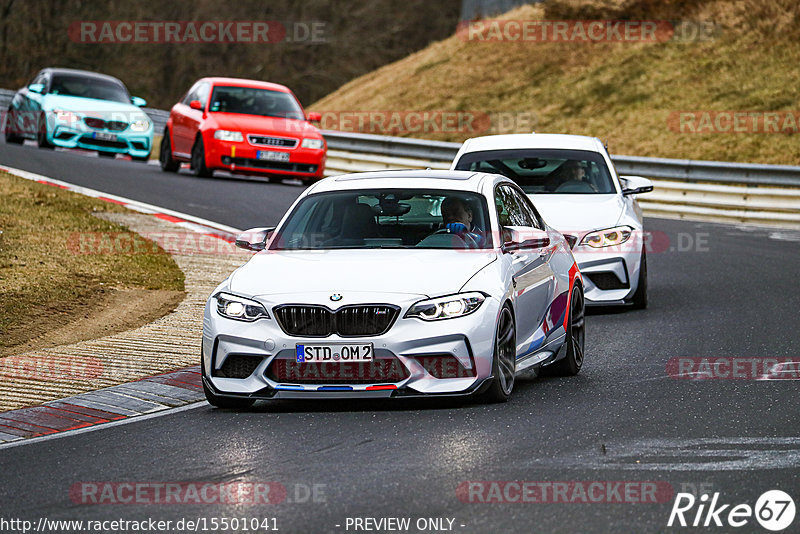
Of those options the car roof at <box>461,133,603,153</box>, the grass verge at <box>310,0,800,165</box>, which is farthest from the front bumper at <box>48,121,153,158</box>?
the car roof at <box>461,133,603,153</box>

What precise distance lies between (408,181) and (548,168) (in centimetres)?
503

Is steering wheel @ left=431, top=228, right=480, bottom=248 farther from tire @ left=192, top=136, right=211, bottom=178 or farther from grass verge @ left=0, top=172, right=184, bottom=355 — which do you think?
tire @ left=192, top=136, right=211, bottom=178

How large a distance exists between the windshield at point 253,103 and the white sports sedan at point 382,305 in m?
15.3

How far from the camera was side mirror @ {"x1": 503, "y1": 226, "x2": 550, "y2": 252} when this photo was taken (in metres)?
9.33

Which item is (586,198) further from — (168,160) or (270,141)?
(168,160)

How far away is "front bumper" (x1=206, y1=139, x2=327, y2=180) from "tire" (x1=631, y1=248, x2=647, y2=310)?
1111 cm

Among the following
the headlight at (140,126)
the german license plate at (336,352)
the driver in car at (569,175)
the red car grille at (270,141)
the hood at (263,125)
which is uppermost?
the german license plate at (336,352)

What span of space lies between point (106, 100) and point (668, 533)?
880 inches

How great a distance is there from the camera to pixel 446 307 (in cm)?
850

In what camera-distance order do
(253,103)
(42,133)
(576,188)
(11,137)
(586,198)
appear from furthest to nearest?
(11,137) → (42,133) → (253,103) → (576,188) → (586,198)

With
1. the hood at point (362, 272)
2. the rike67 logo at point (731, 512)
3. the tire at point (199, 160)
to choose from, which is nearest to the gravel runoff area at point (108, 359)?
the hood at point (362, 272)

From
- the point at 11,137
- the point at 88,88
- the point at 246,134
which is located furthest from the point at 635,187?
the point at 11,137

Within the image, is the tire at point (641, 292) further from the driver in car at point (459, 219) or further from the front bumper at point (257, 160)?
the front bumper at point (257, 160)

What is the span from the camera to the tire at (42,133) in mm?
26891
